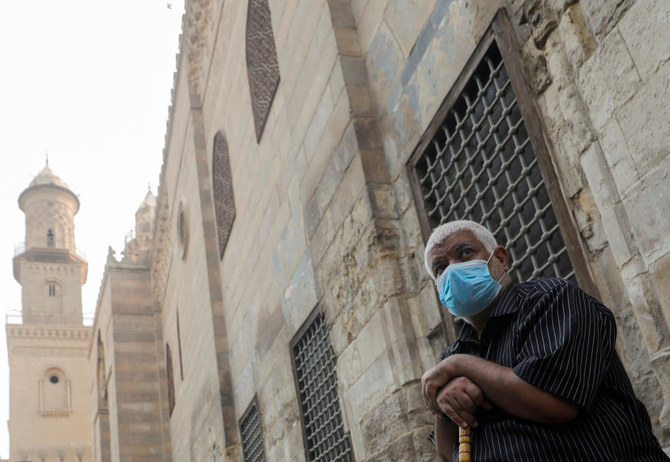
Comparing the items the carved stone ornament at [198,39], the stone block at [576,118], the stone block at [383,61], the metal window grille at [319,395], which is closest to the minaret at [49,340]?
the carved stone ornament at [198,39]

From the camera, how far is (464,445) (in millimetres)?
1797

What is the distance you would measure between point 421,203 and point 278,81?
270cm

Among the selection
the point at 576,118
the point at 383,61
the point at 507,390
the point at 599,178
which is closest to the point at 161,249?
the point at 383,61

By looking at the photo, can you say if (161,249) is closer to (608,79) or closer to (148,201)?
(148,201)

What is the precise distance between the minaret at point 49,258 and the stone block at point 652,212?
3976 centimetres

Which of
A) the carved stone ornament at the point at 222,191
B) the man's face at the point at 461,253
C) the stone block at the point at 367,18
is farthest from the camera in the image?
the carved stone ornament at the point at 222,191

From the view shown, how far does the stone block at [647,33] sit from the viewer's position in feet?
6.95

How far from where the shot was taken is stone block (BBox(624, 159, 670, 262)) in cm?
210

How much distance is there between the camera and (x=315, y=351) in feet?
18.6

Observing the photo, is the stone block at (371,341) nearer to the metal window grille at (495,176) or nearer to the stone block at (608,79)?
the metal window grille at (495,176)

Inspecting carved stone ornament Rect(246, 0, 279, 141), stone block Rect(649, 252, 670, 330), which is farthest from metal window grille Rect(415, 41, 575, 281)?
carved stone ornament Rect(246, 0, 279, 141)

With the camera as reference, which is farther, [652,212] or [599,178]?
[599,178]

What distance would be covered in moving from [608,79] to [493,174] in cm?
114

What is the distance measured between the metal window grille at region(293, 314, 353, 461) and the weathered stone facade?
140 mm
